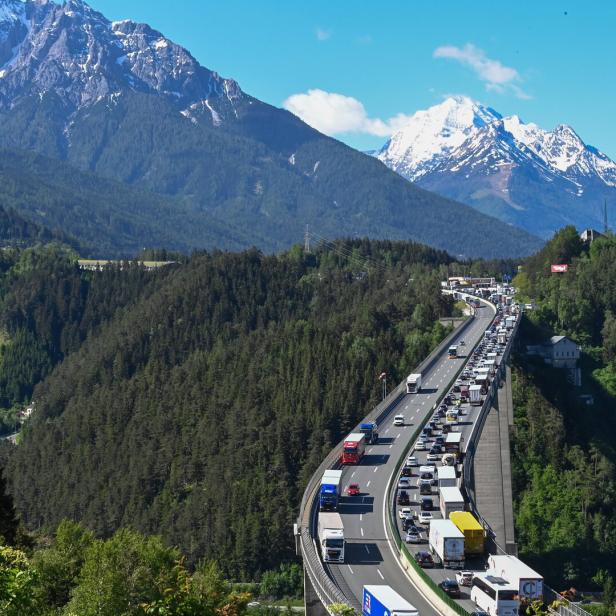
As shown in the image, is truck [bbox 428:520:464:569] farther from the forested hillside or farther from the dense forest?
the forested hillside

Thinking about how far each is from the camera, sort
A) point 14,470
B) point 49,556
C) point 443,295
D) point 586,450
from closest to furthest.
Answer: point 49,556, point 586,450, point 14,470, point 443,295

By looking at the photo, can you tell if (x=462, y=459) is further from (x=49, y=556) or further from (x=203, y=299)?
(x=203, y=299)

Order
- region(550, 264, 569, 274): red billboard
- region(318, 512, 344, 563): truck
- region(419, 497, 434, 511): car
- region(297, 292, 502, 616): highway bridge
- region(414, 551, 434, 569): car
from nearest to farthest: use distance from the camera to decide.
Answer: region(297, 292, 502, 616): highway bridge → region(414, 551, 434, 569): car → region(318, 512, 344, 563): truck → region(419, 497, 434, 511): car → region(550, 264, 569, 274): red billboard

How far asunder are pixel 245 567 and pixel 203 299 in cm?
10515

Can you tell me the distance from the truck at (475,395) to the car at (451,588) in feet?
149

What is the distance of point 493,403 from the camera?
88.4 m

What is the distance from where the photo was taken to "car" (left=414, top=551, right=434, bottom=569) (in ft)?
150

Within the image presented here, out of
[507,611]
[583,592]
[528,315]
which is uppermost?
[528,315]

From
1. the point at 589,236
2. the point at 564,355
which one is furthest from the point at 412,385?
the point at 589,236

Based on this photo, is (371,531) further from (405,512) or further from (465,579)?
(465,579)

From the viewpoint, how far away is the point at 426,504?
5541 cm

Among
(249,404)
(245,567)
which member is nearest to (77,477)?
(249,404)

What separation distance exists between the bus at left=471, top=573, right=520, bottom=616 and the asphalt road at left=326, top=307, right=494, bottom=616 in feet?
5.69

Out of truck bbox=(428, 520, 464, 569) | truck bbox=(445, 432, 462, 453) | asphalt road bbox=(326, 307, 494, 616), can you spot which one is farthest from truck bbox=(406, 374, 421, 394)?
truck bbox=(428, 520, 464, 569)
